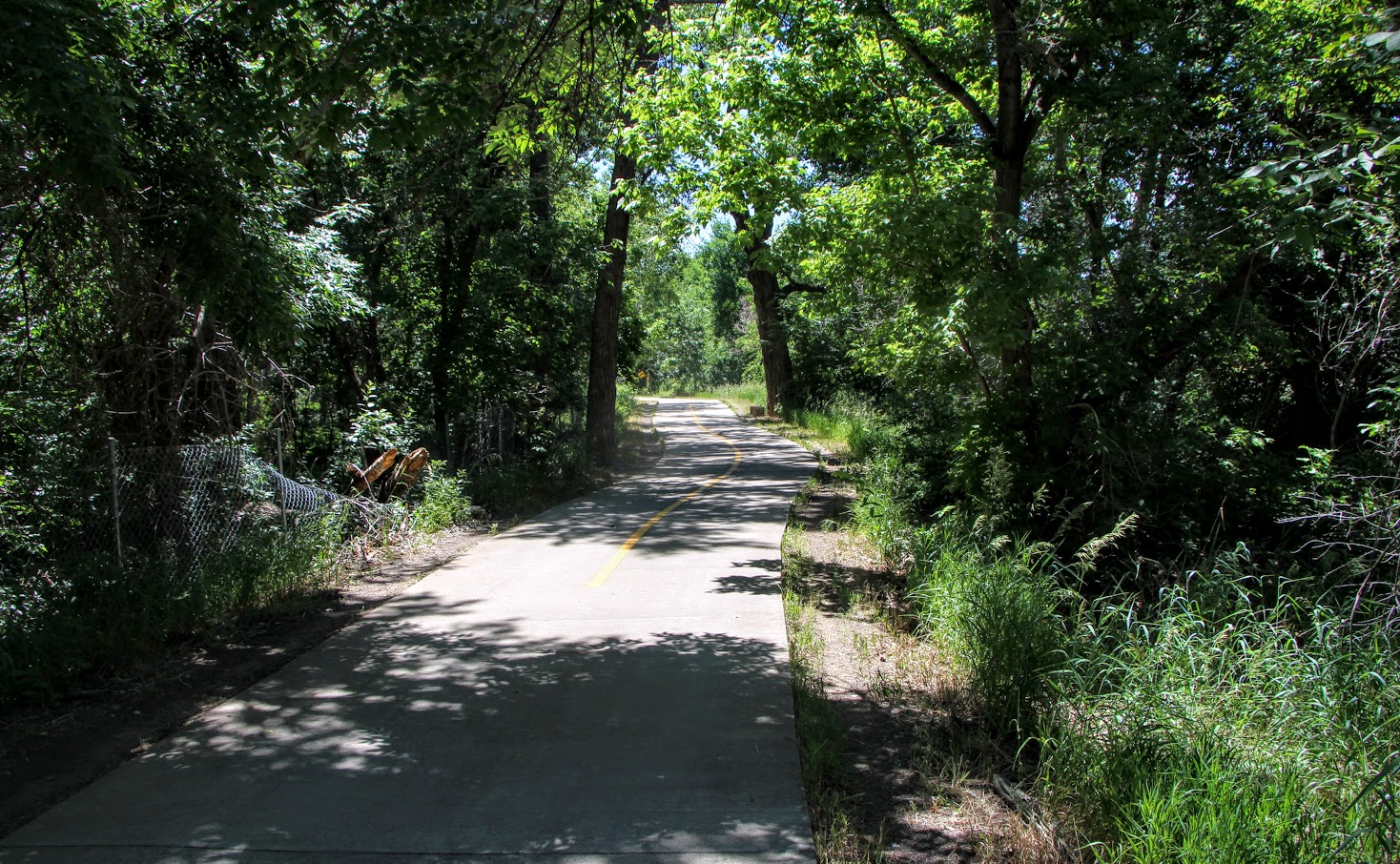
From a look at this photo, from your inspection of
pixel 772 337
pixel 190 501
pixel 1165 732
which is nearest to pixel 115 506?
pixel 190 501

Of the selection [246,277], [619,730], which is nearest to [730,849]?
[619,730]

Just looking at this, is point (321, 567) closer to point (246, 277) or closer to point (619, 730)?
point (246, 277)

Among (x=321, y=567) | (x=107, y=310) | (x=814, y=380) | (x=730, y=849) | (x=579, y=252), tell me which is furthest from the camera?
(x=814, y=380)

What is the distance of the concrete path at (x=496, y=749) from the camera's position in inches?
161

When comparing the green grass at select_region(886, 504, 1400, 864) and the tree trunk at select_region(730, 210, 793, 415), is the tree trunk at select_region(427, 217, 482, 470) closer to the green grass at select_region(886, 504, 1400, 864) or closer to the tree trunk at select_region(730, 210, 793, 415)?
→ the green grass at select_region(886, 504, 1400, 864)

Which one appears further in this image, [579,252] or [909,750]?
[579,252]

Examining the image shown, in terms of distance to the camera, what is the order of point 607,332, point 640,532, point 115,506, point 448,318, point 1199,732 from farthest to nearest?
point 607,332 < point 448,318 < point 640,532 < point 115,506 < point 1199,732

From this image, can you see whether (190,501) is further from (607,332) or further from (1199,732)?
(607,332)

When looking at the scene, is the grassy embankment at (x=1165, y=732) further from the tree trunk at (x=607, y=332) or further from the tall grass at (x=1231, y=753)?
the tree trunk at (x=607, y=332)

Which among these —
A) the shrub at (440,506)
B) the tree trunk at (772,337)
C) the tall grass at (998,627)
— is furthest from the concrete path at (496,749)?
the tree trunk at (772,337)

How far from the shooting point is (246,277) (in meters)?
7.03

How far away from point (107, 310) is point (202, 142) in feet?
7.79

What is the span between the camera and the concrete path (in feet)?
13.4

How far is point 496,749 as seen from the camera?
5.16 meters
